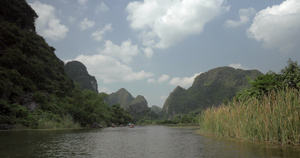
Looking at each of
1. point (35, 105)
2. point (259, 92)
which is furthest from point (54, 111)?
point (259, 92)

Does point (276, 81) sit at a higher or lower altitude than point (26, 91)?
lower

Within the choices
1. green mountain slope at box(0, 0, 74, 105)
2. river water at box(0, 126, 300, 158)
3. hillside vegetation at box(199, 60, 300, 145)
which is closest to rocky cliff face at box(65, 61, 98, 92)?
green mountain slope at box(0, 0, 74, 105)

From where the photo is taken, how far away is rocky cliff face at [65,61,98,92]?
16474 cm

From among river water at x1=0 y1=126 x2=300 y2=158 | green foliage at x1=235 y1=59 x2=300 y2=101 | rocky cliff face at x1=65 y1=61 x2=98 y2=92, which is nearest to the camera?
river water at x1=0 y1=126 x2=300 y2=158


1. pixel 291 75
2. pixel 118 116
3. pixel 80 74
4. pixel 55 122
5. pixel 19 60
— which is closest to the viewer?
pixel 291 75

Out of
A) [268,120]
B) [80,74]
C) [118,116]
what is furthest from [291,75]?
[80,74]

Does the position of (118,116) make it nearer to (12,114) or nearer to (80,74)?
(12,114)

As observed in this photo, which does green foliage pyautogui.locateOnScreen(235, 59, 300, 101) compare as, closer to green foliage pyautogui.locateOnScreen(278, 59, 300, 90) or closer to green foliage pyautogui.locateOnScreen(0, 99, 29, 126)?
green foliage pyautogui.locateOnScreen(278, 59, 300, 90)

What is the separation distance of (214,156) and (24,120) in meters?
34.9

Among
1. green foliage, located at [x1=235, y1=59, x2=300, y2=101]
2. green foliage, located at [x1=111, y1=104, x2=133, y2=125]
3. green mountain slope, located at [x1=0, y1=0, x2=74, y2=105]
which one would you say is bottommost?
green foliage, located at [x1=111, y1=104, x2=133, y2=125]

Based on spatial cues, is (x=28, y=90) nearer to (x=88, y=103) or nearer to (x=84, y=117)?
(x=84, y=117)

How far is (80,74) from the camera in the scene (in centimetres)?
17200

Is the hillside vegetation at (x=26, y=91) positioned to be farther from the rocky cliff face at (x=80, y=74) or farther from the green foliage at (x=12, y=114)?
the rocky cliff face at (x=80, y=74)

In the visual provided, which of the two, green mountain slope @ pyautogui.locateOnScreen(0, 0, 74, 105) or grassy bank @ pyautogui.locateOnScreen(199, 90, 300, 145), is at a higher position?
green mountain slope @ pyautogui.locateOnScreen(0, 0, 74, 105)
